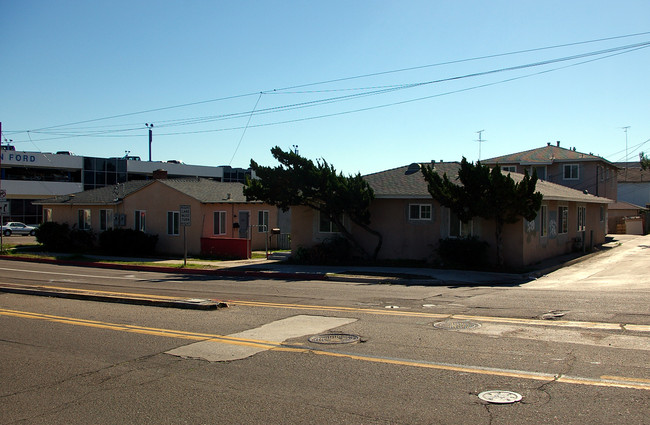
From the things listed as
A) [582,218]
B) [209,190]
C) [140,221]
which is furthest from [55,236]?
[582,218]

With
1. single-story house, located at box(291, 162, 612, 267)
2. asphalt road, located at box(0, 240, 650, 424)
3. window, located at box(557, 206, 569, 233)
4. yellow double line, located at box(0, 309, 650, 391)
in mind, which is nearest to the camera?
asphalt road, located at box(0, 240, 650, 424)

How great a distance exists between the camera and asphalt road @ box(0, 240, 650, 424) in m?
5.73

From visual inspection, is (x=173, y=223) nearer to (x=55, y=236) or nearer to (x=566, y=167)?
(x=55, y=236)

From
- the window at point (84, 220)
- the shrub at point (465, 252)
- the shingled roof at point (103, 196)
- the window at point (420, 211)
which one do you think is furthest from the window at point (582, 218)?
the window at point (84, 220)

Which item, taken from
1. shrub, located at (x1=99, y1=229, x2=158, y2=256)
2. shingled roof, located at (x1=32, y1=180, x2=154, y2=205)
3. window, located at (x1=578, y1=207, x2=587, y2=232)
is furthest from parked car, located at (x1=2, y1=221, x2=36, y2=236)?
window, located at (x1=578, y1=207, x2=587, y2=232)

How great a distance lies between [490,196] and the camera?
20.3m

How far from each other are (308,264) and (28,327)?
1500cm

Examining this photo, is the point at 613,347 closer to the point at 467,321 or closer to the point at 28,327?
the point at 467,321

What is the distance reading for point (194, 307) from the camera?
12109mm

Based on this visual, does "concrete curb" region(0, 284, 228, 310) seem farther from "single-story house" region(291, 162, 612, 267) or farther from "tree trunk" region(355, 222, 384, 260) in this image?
"single-story house" region(291, 162, 612, 267)

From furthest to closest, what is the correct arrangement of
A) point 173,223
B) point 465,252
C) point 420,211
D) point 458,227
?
1. point 173,223
2. point 420,211
3. point 458,227
4. point 465,252

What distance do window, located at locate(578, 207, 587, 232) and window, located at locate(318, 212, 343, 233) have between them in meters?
14.0

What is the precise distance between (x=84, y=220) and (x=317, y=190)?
19.8 metres

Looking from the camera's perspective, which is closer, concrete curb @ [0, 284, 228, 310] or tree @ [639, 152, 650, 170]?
concrete curb @ [0, 284, 228, 310]
